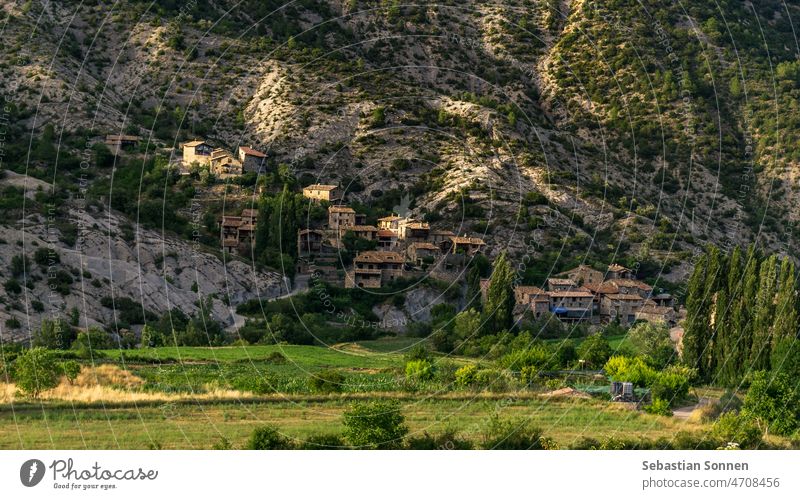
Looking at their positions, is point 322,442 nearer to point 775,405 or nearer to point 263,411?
point 263,411

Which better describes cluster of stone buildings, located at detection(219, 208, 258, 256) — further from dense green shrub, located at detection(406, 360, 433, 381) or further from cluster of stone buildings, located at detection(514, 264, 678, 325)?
dense green shrub, located at detection(406, 360, 433, 381)

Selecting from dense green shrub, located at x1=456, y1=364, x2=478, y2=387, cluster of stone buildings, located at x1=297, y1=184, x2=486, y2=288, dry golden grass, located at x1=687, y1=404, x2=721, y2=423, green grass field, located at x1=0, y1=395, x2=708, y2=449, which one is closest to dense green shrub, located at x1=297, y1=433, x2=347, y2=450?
green grass field, located at x1=0, y1=395, x2=708, y2=449

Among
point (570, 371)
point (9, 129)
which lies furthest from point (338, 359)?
point (9, 129)

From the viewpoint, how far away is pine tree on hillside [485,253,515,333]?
7800cm

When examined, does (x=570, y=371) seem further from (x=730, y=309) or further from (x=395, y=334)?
(x=395, y=334)

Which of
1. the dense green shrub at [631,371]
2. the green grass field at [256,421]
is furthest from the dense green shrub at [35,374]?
the dense green shrub at [631,371]

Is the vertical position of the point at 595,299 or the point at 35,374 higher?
the point at 35,374

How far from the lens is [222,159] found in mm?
108125

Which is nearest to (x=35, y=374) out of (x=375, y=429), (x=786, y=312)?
(x=375, y=429)

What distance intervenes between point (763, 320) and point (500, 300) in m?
18.1

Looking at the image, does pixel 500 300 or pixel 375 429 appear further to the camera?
pixel 500 300

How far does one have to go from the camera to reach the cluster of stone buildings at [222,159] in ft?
353

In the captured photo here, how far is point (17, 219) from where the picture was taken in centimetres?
8488

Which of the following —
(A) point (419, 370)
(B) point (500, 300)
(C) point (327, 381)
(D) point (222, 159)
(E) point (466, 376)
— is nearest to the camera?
(C) point (327, 381)
